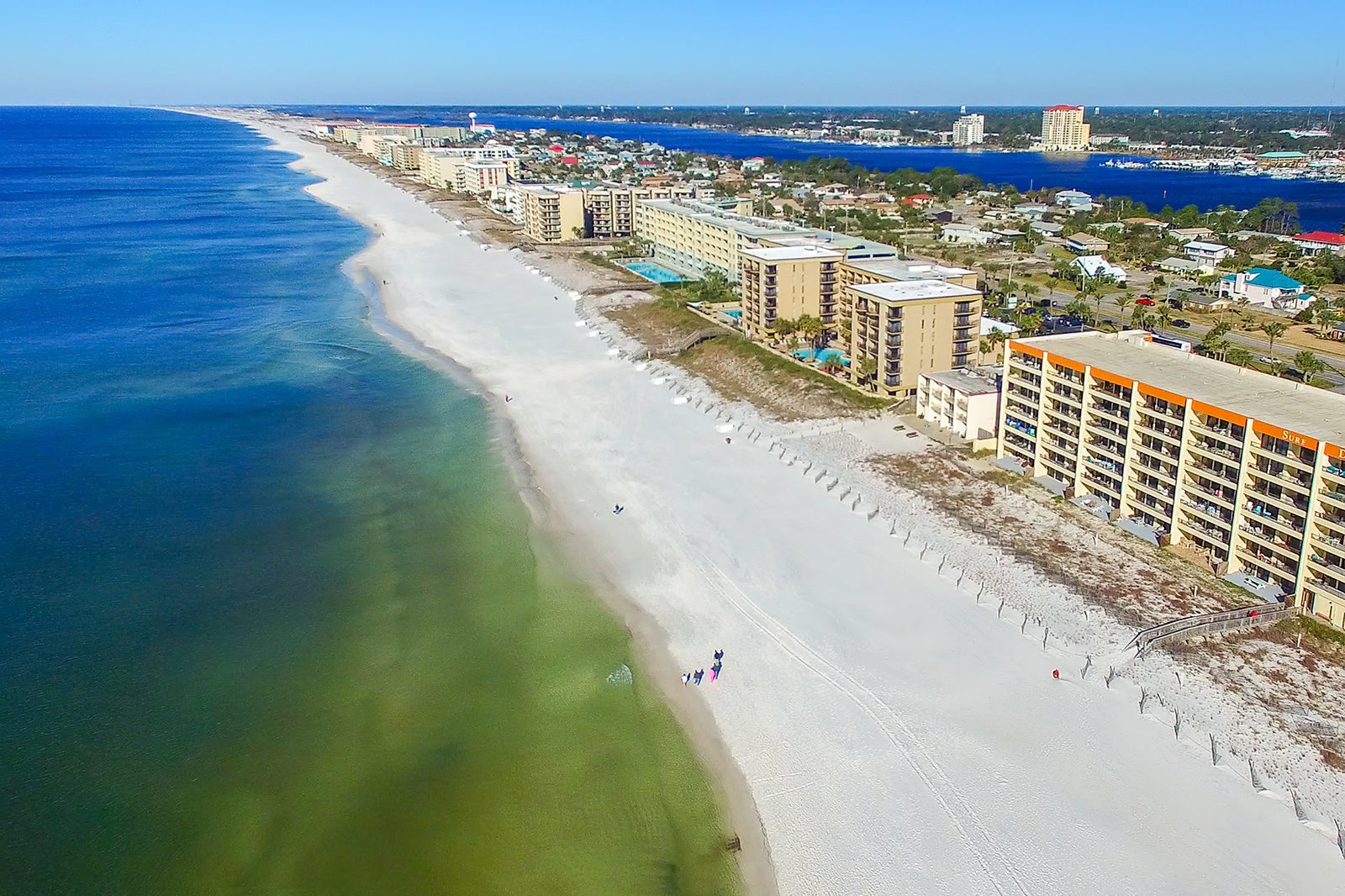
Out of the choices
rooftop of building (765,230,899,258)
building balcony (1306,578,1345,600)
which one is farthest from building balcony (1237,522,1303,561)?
rooftop of building (765,230,899,258)

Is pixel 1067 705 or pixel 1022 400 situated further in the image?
pixel 1022 400

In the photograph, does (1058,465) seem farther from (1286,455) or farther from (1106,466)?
(1286,455)

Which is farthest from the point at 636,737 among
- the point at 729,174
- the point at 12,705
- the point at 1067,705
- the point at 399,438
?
the point at 729,174

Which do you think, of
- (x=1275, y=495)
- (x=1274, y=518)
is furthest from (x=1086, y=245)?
(x=1274, y=518)

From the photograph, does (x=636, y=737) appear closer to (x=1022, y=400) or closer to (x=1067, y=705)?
(x=1067, y=705)

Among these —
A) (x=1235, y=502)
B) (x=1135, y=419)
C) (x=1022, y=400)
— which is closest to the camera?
(x=1235, y=502)

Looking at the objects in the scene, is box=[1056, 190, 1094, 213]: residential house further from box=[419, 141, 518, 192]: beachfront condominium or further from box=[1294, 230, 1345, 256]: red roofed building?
box=[419, 141, 518, 192]: beachfront condominium
